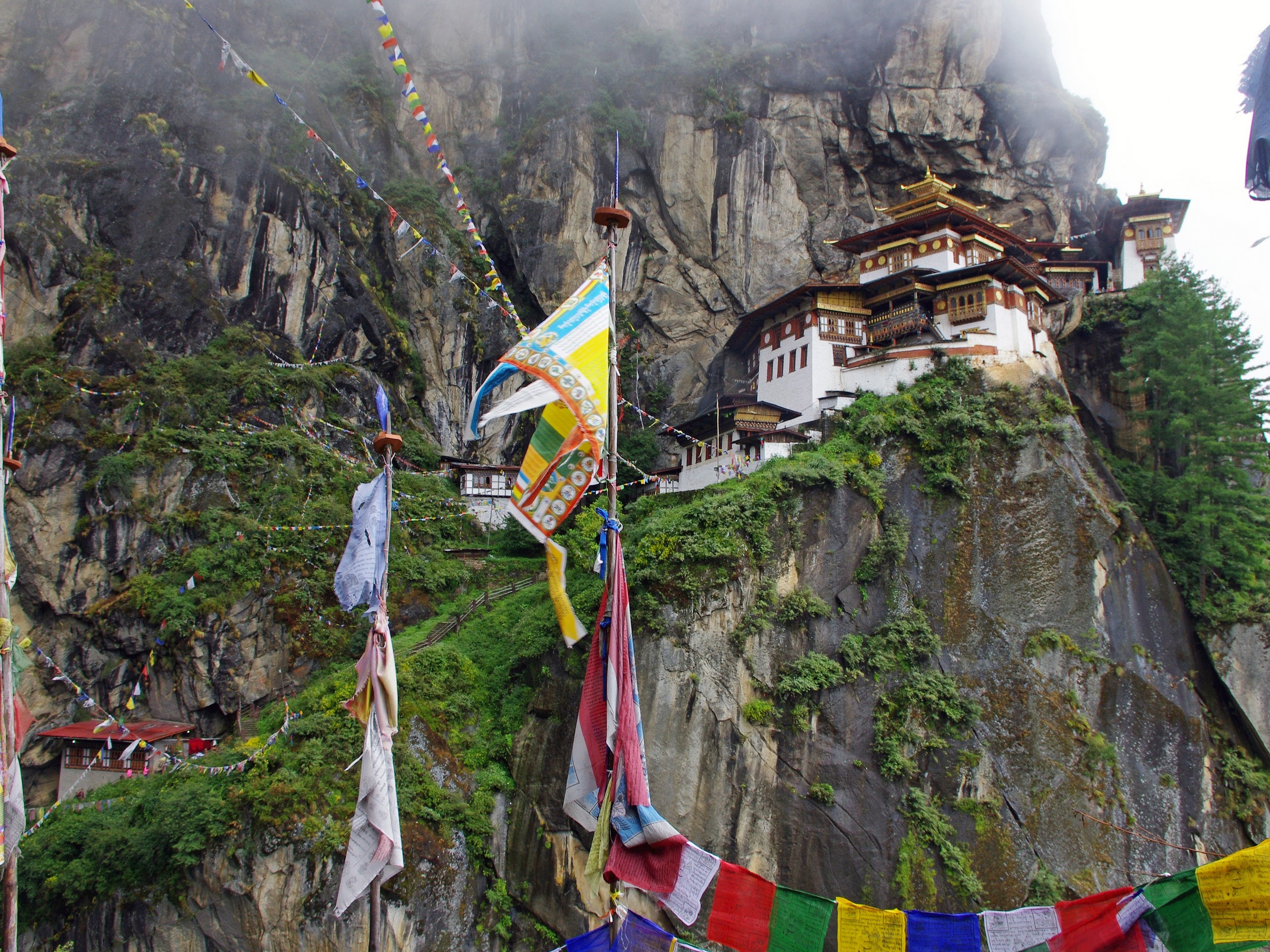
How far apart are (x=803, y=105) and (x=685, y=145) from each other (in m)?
7.17

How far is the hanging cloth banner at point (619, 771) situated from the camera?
848 centimetres

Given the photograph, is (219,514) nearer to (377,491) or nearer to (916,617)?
(377,491)

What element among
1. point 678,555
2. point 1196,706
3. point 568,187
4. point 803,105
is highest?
point 803,105

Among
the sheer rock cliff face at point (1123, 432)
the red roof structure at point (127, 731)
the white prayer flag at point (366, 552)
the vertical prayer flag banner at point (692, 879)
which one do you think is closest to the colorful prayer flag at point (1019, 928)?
the vertical prayer flag banner at point (692, 879)

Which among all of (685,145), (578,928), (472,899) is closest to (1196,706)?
(578,928)

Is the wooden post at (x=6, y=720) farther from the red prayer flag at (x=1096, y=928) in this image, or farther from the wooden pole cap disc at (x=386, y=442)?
the red prayer flag at (x=1096, y=928)

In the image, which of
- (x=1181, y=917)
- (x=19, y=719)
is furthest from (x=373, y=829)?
(x=1181, y=917)

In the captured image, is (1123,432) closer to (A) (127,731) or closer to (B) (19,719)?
(B) (19,719)

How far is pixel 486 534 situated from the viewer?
99.0 ft

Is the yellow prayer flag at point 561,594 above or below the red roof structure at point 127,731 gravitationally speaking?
above

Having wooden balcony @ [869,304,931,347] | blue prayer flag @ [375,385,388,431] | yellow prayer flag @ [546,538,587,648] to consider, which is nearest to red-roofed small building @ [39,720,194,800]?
blue prayer flag @ [375,385,388,431]

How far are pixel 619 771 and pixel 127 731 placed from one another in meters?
19.1

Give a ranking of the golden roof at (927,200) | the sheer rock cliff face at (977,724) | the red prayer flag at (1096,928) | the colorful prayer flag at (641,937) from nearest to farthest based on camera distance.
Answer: the red prayer flag at (1096,928)
the colorful prayer flag at (641,937)
the sheer rock cliff face at (977,724)
the golden roof at (927,200)

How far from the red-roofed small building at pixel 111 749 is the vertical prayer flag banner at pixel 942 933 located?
19670 millimetres
